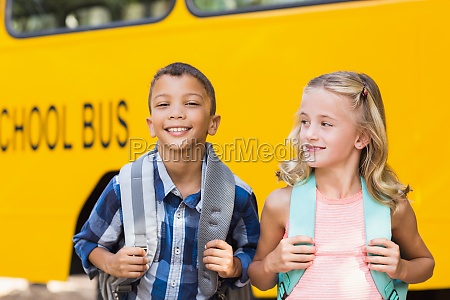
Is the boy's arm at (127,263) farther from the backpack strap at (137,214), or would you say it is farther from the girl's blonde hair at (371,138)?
the girl's blonde hair at (371,138)

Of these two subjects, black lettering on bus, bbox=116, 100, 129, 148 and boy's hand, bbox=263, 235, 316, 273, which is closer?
boy's hand, bbox=263, 235, 316, 273

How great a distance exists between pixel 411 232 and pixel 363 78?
569mm

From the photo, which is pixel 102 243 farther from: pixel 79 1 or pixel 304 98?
pixel 79 1

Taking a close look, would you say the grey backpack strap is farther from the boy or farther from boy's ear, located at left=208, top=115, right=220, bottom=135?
boy's ear, located at left=208, top=115, right=220, bottom=135

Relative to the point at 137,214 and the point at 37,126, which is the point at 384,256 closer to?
the point at 137,214

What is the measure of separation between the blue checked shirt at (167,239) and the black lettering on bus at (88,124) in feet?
5.45

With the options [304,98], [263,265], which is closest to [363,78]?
[304,98]

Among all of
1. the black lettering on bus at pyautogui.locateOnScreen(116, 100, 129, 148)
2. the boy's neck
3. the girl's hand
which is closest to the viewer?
the girl's hand

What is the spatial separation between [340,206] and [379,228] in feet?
0.49

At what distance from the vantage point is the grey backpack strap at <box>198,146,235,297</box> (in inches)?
96.2

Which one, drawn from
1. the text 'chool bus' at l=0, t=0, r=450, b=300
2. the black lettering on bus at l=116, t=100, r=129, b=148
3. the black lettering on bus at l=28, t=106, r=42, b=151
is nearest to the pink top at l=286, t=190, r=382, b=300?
the text 'chool bus' at l=0, t=0, r=450, b=300

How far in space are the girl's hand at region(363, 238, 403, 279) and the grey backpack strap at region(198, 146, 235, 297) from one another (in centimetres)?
54

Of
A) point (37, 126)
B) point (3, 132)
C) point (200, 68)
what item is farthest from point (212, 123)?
point (3, 132)

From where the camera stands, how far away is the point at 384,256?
221 cm
